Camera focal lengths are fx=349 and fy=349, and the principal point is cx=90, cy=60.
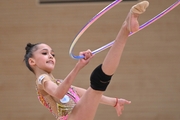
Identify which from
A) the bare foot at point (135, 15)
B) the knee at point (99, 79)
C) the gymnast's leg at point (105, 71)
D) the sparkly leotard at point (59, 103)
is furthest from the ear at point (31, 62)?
the bare foot at point (135, 15)

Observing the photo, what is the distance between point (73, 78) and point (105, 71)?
230 mm

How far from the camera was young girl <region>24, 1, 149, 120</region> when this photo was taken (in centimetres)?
202

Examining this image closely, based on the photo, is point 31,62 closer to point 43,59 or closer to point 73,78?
point 43,59

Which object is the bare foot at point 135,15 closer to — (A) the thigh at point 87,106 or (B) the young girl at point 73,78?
(B) the young girl at point 73,78

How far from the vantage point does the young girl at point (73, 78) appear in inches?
79.7

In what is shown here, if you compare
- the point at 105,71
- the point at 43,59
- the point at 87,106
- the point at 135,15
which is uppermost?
the point at 43,59

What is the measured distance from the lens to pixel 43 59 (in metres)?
2.55

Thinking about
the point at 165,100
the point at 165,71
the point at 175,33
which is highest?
the point at 175,33

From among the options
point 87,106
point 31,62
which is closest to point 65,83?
point 87,106

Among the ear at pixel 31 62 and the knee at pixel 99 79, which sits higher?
the ear at pixel 31 62

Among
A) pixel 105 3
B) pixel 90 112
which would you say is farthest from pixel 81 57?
pixel 105 3

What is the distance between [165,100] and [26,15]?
2.21m

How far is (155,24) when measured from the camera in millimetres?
4699

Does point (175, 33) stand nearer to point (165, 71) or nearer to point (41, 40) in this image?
point (165, 71)
